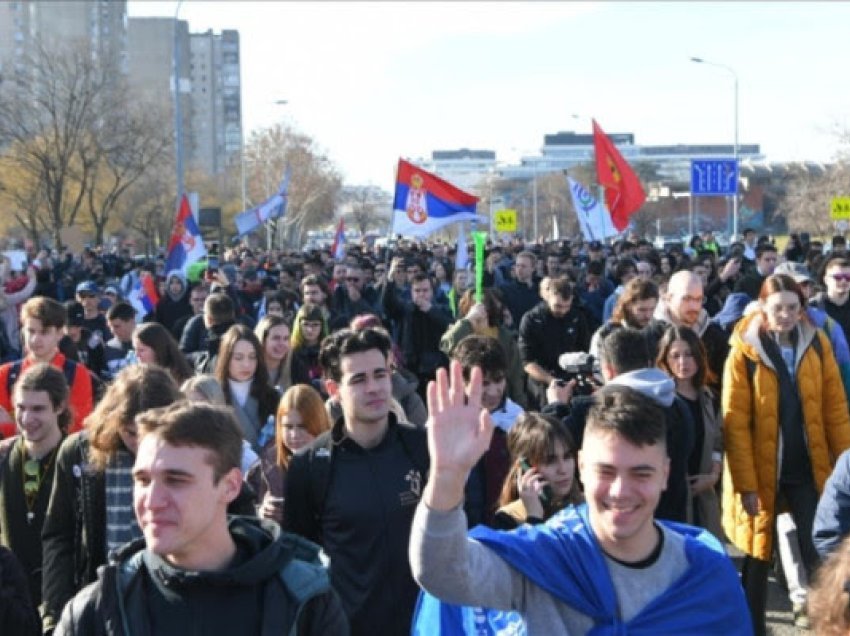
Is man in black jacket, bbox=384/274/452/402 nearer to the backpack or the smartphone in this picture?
the backpack

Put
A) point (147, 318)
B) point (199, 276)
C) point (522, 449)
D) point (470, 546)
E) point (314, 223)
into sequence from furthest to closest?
point (314, 223) < point (199, 276) < point (147, 318) < point (522, 449) < point (470, 546)

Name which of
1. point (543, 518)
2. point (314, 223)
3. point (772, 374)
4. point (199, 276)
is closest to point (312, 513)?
point (543, 518)

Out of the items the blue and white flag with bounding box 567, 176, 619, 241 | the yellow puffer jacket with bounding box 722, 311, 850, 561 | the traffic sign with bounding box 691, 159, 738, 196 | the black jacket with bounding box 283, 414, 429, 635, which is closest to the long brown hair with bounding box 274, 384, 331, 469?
the black jacket with bounding box 283, 414, 429, 635

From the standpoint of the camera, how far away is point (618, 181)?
19.6 meters

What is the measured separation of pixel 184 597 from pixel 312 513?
1.61m

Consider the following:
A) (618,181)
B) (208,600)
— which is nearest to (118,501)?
(208,600)

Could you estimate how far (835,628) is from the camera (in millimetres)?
2549

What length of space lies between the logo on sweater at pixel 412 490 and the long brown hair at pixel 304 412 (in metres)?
1.38

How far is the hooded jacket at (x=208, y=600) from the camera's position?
305 cm

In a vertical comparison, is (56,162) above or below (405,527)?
above

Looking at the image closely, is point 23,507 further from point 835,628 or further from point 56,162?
point 56,162

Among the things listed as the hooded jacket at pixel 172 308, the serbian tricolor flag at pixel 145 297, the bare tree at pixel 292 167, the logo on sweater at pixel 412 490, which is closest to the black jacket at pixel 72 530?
the logo on sweater at pixel 412 490

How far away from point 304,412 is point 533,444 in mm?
1340

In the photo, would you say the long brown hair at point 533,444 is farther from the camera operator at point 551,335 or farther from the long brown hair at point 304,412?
the camera operator at point 551,335
